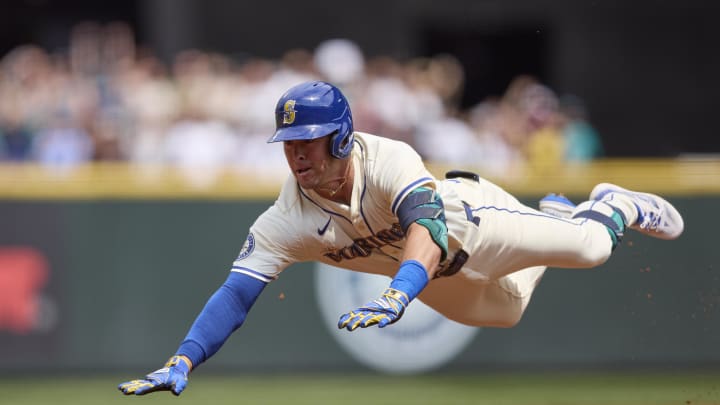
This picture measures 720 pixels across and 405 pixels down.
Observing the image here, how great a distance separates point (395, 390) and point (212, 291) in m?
1.98

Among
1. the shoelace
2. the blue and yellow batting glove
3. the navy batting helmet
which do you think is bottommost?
the shoelace

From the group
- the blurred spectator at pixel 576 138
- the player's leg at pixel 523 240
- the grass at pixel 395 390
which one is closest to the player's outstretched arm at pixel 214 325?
the player's leg at pixel 523 240

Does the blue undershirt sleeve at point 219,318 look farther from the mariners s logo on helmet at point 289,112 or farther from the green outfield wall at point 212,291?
the green outfield wall at point 212,291

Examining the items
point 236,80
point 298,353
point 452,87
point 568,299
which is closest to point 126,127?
point 236,80

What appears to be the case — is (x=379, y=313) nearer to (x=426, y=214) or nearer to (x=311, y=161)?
(x=426, y=214)

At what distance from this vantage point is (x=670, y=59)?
16.2m

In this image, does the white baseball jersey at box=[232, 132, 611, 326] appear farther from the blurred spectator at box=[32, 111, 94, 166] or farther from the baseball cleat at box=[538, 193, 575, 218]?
the blurred spectator at box=[32, 111, 94, 166]

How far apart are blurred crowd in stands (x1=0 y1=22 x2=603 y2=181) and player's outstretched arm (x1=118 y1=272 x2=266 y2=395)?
508cm

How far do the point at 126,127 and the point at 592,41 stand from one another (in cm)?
710

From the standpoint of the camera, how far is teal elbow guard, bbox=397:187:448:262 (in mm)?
5527

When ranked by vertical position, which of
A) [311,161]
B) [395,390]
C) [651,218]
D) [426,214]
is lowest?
[395,390]

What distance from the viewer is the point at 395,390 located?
10.5m

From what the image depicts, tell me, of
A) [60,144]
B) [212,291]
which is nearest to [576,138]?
[212,291]

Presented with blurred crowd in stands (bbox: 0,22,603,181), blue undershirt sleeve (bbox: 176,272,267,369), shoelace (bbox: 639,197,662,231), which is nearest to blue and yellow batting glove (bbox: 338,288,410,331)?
blue undershirt sleeve (bbox: 176,272,267,369)
